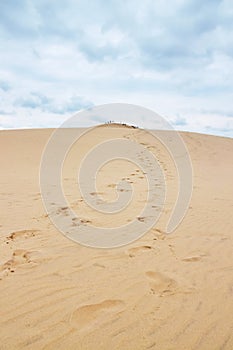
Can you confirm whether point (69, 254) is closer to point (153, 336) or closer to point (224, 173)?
point (153, 336)

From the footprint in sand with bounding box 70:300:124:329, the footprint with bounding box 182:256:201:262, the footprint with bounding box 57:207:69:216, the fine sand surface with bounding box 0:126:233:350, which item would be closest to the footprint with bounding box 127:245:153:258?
the fine sand surface with bounding box 0:126:233:350

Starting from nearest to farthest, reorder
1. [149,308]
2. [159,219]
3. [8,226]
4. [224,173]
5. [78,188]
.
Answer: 1. [149,308]
2. [8,226]
3. [159,219]
4. [78,188]
5. [224,173]

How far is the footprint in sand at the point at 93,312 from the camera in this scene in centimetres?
225

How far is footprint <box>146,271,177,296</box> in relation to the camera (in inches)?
107

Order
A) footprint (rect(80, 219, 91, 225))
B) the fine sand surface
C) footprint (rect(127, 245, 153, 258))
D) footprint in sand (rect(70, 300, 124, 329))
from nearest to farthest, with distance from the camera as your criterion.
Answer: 1. the fine sand surface
2. footprint in sand (rect(70, 300, 124, 329))
3. footprint (rect(127, 245, 153, 258))
4. footprint (rect(80, 219, 91, 225))

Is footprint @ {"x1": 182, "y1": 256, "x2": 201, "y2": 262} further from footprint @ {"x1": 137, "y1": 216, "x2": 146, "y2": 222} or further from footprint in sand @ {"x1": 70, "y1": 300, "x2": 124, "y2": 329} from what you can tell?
footprint @ {"x1": 137, "y1": 216, "x2": 146, "y2": 222}

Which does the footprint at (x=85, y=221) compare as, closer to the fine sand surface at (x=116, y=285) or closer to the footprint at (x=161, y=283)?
the fine sand surface at (x=116, y=285)

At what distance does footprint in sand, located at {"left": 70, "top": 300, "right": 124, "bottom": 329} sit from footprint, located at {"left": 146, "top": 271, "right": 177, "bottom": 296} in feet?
1.36

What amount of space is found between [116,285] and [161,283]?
46cm

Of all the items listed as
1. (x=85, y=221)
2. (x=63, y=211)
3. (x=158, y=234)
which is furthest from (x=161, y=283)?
(x=63, y=211)

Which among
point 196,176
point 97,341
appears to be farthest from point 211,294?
point 196,176

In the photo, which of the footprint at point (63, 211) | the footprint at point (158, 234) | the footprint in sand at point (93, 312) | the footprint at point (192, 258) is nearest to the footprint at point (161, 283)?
the footprint in sand at point (93, 312)

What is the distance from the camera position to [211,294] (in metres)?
2.67

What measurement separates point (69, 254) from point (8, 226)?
1.53 metres
